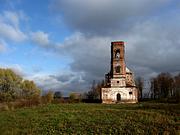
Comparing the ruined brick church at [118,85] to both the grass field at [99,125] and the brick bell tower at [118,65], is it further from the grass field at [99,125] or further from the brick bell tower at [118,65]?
the grass field at [99,125]

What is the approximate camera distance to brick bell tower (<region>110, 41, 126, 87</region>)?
184 feet

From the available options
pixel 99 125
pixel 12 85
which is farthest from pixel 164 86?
pixel 99 125

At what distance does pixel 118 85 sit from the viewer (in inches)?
2206

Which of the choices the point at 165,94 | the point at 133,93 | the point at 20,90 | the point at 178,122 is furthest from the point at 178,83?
the point at 178,122

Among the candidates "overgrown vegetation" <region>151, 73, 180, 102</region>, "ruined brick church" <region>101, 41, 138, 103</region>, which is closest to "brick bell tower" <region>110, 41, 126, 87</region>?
"ruined brick church" <region>101, 41, 138, 103</region>

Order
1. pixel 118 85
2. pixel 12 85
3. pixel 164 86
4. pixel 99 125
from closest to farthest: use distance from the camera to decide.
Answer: pixel 99 125 < pixel 118 85 < pixel 12 85 < pixel 164 86

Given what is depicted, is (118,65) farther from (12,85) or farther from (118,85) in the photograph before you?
(12,85)

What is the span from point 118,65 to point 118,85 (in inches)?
155

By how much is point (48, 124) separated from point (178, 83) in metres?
60.1

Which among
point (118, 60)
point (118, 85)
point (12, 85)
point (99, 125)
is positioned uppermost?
point (118, 60)

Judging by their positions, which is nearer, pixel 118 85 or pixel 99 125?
pixel 99 125

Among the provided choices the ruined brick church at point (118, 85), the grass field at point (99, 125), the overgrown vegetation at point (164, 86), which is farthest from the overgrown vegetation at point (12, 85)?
the grass field at point (99, 125)

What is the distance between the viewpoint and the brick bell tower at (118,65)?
184 ft

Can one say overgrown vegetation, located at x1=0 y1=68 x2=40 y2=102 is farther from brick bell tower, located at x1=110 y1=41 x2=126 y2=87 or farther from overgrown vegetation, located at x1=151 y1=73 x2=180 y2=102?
overgrown vegetation, located at x1=151 y1=73 x2=180 y2=102
